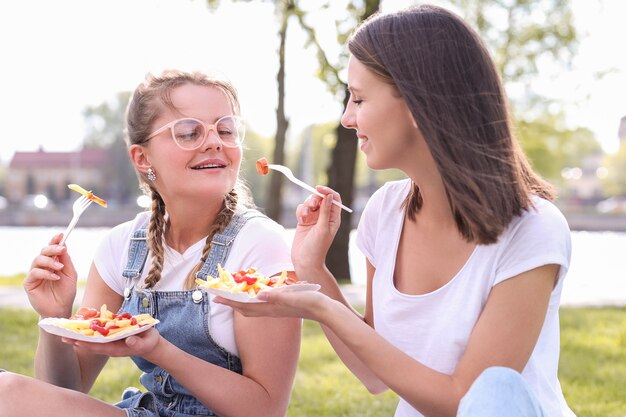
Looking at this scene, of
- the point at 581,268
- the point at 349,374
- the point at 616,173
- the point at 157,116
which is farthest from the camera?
the point at 616,173

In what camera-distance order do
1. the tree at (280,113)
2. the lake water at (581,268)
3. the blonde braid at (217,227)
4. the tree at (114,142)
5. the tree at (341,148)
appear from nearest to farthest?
the blonde braid at (217,227) → the lake water at (581,268) → the tree at (341,148) → the tree at (280,113) → the tree at (114,142)

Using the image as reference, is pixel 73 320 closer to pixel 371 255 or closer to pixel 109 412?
pixel 109 412

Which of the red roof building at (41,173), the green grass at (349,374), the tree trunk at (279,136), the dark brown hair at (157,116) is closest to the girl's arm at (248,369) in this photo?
the dark brown hair at (157,116)

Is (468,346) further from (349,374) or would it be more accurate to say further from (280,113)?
(280,113)

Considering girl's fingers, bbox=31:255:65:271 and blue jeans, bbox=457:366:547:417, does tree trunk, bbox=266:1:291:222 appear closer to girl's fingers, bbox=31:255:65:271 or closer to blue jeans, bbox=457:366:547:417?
girl's fingers, bbox=31:255:65:271

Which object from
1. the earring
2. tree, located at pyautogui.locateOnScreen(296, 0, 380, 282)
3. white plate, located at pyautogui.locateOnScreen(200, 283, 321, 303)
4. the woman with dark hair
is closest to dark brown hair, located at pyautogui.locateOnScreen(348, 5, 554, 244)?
the woman with dark hair

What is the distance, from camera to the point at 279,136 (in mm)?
11961

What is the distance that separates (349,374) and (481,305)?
2750 mm

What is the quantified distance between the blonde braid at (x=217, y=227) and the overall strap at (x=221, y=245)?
0.6 inches

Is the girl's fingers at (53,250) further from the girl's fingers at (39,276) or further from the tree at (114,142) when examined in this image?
the tree at (114,142)

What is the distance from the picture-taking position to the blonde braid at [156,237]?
2.54m

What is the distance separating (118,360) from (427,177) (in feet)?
11.4

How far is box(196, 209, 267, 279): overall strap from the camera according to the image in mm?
2463

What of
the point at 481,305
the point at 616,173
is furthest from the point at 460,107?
the point at 616,173
